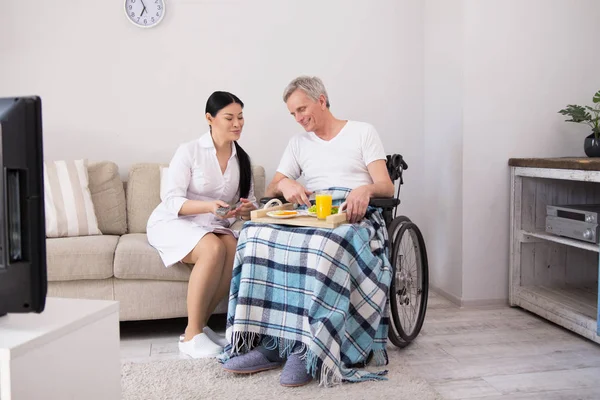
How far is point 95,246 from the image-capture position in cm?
270

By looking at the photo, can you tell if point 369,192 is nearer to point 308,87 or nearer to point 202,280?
point 308,87

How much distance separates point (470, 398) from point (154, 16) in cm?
258

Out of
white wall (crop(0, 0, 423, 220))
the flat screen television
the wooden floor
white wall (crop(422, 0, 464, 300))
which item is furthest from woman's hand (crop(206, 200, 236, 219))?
the flat screen television

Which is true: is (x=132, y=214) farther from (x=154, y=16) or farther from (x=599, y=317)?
(x=599, y=317)

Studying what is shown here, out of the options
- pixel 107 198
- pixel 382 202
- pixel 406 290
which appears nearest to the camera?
pixel 382 202

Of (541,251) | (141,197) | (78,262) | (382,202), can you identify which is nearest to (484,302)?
(541,251)

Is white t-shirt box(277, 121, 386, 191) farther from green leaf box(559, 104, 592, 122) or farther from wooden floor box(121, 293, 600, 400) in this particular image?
green leaf box(559, 104, 592, 122)

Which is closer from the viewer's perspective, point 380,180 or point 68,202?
point 380,180

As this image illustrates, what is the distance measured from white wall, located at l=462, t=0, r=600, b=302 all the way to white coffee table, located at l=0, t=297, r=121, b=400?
2.38 meters

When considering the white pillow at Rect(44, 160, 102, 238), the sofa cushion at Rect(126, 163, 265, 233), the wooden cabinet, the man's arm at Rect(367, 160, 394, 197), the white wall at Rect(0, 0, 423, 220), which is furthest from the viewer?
the white wall at Rect(0, 0, 423, 220)

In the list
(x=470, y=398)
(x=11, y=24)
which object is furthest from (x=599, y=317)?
(x=11, y=24)

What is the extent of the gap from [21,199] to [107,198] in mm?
2276

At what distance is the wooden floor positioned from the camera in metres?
2.16

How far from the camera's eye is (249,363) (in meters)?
2.27
